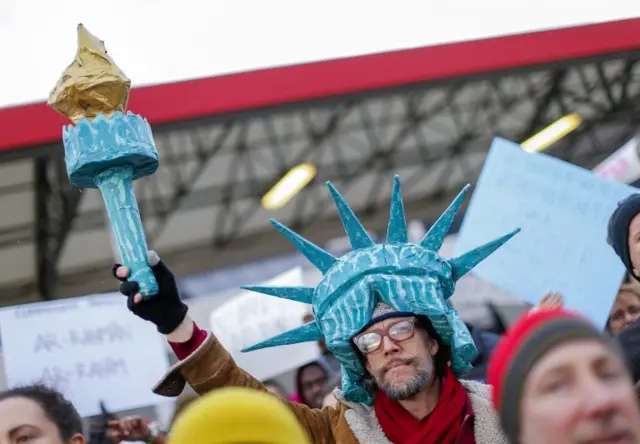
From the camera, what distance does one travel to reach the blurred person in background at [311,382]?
3939 millimetres

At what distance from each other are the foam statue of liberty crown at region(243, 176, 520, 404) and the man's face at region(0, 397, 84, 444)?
19.4 inches

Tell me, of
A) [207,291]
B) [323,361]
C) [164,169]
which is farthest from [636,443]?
[164,169]

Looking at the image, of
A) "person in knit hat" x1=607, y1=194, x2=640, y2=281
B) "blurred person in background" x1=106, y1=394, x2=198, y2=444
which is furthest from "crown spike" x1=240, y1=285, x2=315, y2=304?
"blurred person in background" x1=106, y1=394, x2=198, y2=444

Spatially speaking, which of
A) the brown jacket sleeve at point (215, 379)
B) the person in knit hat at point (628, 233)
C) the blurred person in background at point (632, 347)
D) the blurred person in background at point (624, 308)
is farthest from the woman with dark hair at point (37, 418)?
the blurred person in background at point (624, 308)

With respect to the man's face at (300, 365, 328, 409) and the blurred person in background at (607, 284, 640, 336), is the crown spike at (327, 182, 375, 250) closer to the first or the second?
the blurred person in background at (607, 284, 640, 336)

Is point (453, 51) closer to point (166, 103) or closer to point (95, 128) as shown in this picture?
point (166, 103)

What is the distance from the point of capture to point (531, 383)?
1.51 metres

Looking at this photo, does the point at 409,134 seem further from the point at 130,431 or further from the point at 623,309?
the point at 130,431

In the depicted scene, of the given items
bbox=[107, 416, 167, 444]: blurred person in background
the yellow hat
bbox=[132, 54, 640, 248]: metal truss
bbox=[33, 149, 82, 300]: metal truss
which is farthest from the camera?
bbox=[132, 54, 640, 248]: metal truss

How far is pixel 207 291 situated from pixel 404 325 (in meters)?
4.52

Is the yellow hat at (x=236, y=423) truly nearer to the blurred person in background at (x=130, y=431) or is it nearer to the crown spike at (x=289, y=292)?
the crown spike at (x=289, y=292)

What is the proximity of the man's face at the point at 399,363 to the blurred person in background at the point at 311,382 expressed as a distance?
167 centimetres

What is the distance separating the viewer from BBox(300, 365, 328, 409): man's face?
394cm

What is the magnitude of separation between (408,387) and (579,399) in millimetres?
814
